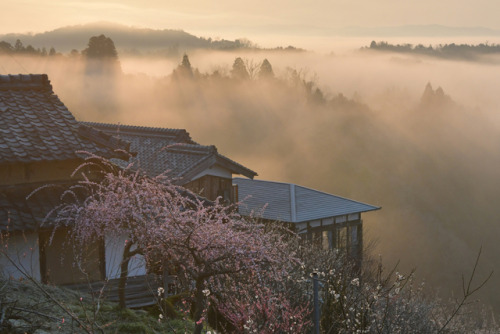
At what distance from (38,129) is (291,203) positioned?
19720 millimetres

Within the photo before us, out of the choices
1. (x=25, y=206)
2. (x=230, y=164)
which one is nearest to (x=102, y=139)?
(x=25, y=206)

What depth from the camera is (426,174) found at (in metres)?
99.8

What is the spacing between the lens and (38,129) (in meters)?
15.1

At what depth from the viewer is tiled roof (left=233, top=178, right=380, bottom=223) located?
32500 mm

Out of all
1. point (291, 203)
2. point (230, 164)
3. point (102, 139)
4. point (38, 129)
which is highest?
point (38, 129)

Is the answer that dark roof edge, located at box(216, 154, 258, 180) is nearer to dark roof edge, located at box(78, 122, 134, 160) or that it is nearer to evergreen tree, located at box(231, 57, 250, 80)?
dark roof edge, located at box(78, 122, 134, 160)

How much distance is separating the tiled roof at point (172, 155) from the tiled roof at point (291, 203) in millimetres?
3953

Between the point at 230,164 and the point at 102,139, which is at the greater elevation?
the point at 102,139

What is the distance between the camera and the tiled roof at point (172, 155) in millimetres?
25359

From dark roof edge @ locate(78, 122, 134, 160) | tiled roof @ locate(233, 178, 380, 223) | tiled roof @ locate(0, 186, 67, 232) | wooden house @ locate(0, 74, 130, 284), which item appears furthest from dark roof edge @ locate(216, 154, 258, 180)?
tiled roof @ locate(0, 186, 67, 232)

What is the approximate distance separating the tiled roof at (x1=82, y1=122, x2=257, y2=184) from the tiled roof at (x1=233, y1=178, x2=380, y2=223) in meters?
3.95

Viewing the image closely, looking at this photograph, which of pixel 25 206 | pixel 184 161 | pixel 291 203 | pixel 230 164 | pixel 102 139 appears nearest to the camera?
pixel 25 206

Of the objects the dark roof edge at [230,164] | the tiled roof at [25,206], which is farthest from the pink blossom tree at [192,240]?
the dark roof edge at [230,164]

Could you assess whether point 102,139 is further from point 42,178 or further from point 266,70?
point 266,70
